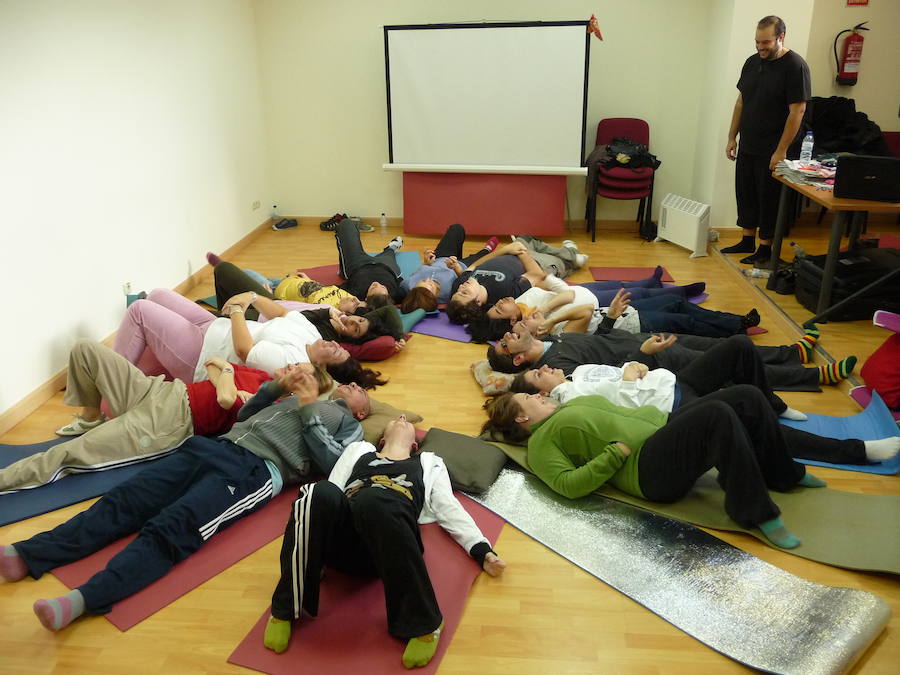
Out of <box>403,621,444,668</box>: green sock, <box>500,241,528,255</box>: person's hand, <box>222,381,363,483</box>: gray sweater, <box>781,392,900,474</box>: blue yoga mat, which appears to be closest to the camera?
<box>403,621,444,668</box>: green sock

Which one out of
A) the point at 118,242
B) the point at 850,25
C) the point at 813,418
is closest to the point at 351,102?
the point at 118,242

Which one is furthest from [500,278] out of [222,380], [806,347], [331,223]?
[331,223]

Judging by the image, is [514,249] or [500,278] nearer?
[500,278]

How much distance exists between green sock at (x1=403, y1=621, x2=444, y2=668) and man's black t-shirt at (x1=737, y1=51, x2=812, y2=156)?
4248 millimetres

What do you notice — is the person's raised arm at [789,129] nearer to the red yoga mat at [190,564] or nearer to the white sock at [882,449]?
the white sock at [882,449]

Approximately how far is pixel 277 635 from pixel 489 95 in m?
4.96

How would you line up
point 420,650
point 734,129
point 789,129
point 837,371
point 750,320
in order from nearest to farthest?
point 420,650, point 837,371, point 750,320, point 789,129, point 734,129

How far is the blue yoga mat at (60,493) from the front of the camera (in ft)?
8.75

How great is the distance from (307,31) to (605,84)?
2615mm

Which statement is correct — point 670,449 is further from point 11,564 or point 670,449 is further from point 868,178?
point 868,178

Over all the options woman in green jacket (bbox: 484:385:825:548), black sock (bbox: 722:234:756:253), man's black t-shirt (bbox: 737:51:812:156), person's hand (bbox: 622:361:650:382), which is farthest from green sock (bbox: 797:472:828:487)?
black sock (bbox: 722:234:756:253)

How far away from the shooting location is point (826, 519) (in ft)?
8.34

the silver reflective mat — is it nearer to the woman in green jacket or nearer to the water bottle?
the woman in green jacket

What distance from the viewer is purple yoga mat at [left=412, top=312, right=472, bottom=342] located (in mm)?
4312
